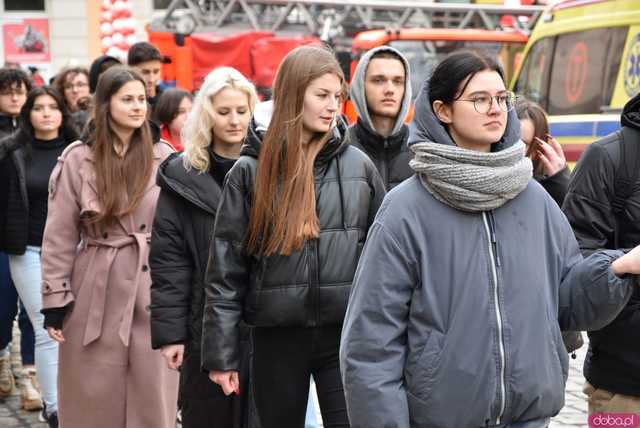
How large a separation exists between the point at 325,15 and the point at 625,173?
1514 cm

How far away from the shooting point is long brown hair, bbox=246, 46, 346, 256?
376 centimetres

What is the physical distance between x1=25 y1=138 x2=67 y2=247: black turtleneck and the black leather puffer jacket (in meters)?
2.94

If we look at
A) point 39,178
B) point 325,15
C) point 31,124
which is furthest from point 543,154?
point 325,15

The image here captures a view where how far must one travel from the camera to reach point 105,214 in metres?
5.01

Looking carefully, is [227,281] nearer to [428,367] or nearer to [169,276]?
[169,276]

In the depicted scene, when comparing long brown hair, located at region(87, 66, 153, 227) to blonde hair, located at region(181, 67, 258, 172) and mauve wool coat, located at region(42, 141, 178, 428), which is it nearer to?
mauve wool coat, located at region(42, 141, 178, 428)

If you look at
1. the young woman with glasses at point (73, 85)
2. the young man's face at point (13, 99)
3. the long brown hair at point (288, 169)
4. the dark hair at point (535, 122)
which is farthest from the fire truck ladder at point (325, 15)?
the long brown hair at point (288, 169)

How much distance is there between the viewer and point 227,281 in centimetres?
385

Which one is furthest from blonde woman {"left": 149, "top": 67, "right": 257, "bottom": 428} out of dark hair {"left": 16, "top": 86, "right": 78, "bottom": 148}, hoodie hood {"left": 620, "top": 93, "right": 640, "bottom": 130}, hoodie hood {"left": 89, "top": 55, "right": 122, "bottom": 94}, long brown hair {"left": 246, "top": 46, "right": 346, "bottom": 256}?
hoodie hood {"left": 89, "top": 55, "right": 122, "bottom": 94}

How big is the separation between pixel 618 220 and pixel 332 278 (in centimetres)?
97

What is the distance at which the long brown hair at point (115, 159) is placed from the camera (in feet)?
16.5

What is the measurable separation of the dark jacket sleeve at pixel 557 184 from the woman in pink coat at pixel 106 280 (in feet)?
5.94

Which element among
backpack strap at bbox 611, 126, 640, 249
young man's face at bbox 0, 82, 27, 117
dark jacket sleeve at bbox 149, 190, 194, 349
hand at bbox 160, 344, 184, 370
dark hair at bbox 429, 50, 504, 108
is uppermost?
dark hair at bbox 429, 50, 504, 108

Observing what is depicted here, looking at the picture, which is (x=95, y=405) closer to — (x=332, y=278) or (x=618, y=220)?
(x=332, y=278)
